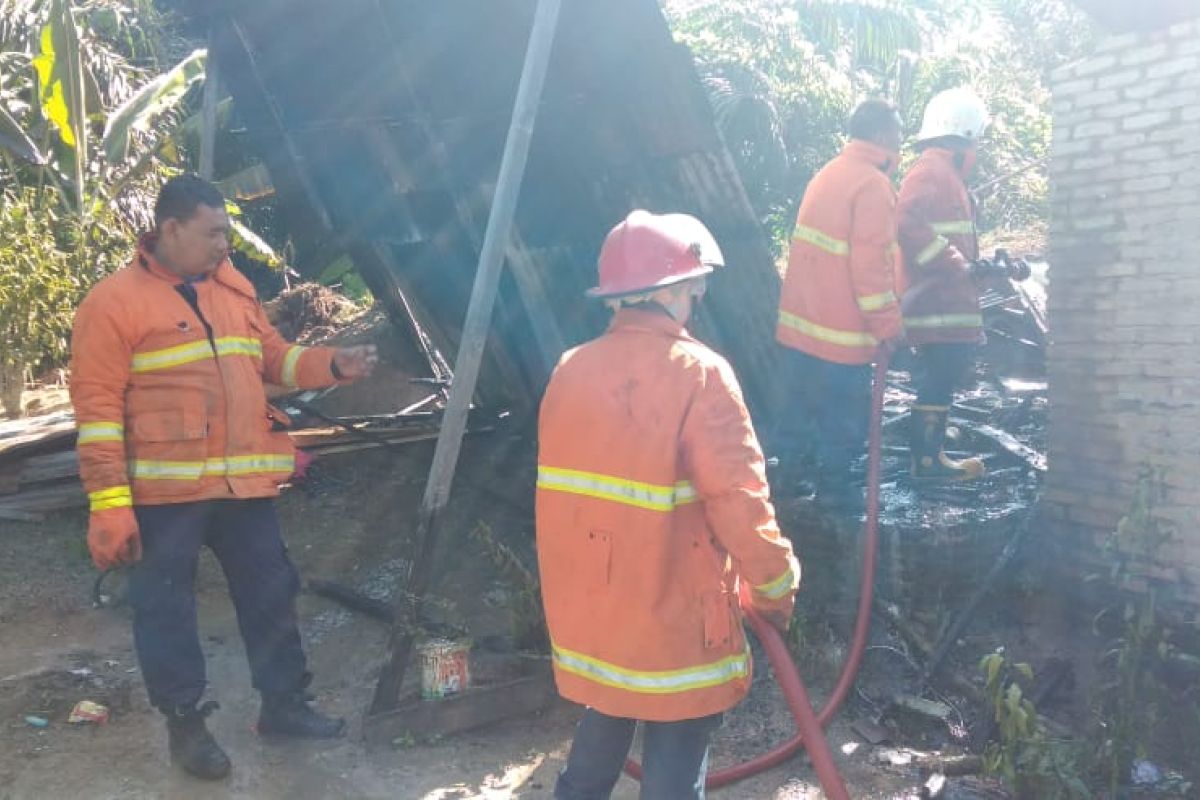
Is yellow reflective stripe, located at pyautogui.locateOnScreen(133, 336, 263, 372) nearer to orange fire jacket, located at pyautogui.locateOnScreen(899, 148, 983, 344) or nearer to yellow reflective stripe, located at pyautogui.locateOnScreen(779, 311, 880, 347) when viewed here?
yellow reflective stripe, located at pyautogui.locateOnScreen(779, 311, 880, 347)

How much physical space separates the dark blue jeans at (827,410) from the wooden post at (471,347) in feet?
6.32

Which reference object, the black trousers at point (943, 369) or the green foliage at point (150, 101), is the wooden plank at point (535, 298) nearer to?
the black trousers at point (943, 369)

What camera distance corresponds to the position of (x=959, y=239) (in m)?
5.24

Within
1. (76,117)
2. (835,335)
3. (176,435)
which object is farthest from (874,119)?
(76,117)

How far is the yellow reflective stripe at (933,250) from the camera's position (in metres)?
5.09

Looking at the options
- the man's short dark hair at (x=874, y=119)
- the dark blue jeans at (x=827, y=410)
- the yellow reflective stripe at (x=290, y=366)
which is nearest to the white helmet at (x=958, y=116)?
the man's short dark hair at (x=874, y=119)

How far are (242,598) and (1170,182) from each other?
4062mm

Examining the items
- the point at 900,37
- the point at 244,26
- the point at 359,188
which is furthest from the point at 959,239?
the point at 900,37

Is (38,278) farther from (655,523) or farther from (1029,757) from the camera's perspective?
(1029,757)

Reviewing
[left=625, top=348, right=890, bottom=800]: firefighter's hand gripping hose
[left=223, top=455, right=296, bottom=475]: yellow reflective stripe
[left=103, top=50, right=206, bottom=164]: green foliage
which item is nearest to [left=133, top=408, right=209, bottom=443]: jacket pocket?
[left=223, top=455, right=296, bottom=475]: yellow reflective stripe

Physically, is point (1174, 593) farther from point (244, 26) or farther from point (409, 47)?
point (244, 26)

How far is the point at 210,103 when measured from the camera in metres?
5.67

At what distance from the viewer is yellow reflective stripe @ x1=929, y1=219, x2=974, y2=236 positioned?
5188 mm

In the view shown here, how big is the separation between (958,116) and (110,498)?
4171 mm
